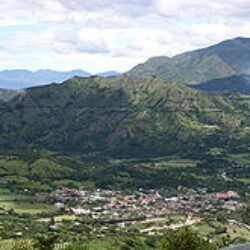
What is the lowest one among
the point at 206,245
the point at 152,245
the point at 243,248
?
the point at 152,245

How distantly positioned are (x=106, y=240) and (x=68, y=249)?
96.0 meters

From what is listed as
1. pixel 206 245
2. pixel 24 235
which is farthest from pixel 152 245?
pixel 206 245

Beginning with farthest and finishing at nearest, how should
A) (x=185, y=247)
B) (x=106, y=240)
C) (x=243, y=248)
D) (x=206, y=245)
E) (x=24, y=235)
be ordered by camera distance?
(x=24, y=235)
(x=106, y=240)
(x=206, y=245)
(x=185, y=247)
(x=243, y=248)

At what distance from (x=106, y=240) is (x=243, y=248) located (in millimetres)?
125825

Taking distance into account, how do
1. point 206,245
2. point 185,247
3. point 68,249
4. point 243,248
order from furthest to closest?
point 206,245
point 185,247
point 68,249
point 243,248

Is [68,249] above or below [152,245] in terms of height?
above

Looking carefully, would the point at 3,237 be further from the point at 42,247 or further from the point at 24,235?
the point at 42,247

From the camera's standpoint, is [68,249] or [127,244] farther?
[127,244]

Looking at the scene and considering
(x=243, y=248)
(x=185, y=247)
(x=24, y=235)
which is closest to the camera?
(x=243, y=248)

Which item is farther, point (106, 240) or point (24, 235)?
point (24, 235)

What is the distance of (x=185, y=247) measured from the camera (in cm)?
9975

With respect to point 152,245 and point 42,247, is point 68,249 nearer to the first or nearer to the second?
point 42,247

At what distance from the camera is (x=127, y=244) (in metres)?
186

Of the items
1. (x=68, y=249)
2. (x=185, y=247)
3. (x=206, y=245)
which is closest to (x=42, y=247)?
(x=68, y=249)
